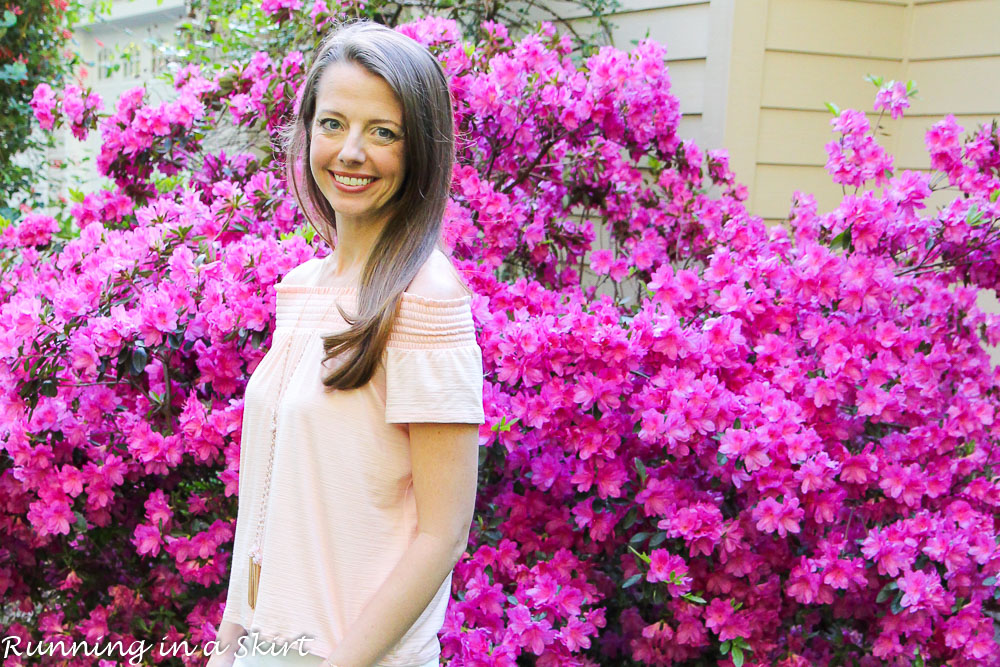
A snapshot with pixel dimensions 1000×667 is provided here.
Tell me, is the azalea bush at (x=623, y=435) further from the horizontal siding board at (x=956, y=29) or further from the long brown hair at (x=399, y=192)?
the long brown hair at (x=399, y=192)

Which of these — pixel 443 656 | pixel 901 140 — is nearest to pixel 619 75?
pixel 901 140

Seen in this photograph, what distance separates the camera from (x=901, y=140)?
388cm

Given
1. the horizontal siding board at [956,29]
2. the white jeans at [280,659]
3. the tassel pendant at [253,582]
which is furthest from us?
the horizontal siding board at [956,29]

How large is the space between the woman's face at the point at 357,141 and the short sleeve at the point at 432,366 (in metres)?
0.20

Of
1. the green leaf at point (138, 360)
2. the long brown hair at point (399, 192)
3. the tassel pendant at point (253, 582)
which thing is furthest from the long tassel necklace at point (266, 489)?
the green leaf at point (138, 360)

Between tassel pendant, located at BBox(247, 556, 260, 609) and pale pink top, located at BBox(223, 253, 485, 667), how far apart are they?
9 centimetres

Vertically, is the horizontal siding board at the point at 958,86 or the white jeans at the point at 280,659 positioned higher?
the horizontal siding board at the point at 958,86

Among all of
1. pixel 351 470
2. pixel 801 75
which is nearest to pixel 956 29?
pixel 801 75

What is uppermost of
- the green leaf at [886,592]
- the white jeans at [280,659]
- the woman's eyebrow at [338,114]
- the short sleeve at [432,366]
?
the woman's eyebrow at [338,114]

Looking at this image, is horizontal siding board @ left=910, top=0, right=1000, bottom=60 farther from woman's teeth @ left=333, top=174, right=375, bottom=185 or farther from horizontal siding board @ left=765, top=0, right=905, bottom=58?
woman's teeth @ left=333, top=174, right=375, bottom=185

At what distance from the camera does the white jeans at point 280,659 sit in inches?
60.3

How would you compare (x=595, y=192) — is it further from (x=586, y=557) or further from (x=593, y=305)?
(x=586, y=557)

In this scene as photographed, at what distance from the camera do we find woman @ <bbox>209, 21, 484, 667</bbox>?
143 centimetres

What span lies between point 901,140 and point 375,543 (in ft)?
10.3
